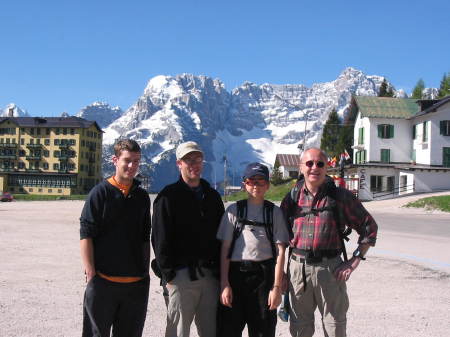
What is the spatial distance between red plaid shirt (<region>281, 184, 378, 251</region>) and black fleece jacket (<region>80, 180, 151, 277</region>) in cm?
160

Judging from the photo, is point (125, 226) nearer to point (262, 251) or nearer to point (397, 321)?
point (262, 251)

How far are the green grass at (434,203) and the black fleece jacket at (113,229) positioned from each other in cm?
3355

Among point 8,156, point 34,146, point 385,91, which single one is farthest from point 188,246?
point 8,156

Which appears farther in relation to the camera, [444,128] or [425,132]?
[425,132]

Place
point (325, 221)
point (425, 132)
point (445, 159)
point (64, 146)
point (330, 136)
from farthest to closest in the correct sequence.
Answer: point (64, 146) → point (330, 136) → point (425, 132) → point (445, 159) → point (325, 221)

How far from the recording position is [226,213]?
15.7 ft

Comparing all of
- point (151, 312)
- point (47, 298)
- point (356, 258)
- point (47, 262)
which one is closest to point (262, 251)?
point (356, 258)

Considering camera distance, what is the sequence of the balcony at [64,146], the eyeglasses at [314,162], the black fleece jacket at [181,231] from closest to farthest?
the black fleece jacket at [181,231], the eyeglasses at [314,162], the balcony at [64,146]

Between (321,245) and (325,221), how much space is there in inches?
9.9

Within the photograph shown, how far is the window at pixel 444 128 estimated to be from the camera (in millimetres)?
51688

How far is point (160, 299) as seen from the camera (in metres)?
8.24

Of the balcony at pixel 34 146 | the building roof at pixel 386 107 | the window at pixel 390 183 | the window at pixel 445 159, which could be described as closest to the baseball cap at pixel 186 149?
the window at pixel 390 183

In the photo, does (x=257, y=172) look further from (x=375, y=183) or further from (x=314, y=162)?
(x=375, y=183)

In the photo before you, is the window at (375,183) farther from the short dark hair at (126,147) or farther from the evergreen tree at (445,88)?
the short dark hair at (126,147)
